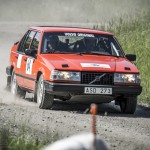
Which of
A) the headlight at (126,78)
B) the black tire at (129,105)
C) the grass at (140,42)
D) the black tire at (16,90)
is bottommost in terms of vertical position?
the grass at (140,42)

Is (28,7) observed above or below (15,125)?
below

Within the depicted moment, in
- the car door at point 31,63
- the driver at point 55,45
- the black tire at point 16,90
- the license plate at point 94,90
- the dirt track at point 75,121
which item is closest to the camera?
the dirt track at point 75,121

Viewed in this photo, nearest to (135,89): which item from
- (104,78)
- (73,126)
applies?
(104,78)

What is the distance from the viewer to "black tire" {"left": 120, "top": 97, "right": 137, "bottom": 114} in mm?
12812

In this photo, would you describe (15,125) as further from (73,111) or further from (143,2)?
(143,2)

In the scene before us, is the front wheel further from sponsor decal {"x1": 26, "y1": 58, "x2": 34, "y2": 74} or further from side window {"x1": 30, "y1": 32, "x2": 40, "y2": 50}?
side window {"x1": 30, "y1": 32, "x2": 40, "y2": 50}

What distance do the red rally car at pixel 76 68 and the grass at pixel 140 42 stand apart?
2.22 meters

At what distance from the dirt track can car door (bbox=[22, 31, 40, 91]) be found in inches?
16.1

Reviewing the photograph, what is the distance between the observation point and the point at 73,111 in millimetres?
12695

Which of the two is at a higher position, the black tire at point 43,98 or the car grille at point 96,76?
the car grille at point 96,76

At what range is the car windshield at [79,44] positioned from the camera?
1338cm

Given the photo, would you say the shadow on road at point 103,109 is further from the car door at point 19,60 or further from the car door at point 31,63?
the car door at point 19,60

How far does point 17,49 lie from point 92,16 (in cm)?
4340

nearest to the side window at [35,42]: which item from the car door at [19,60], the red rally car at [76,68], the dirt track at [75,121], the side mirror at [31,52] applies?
the red rally car at [76,68]
